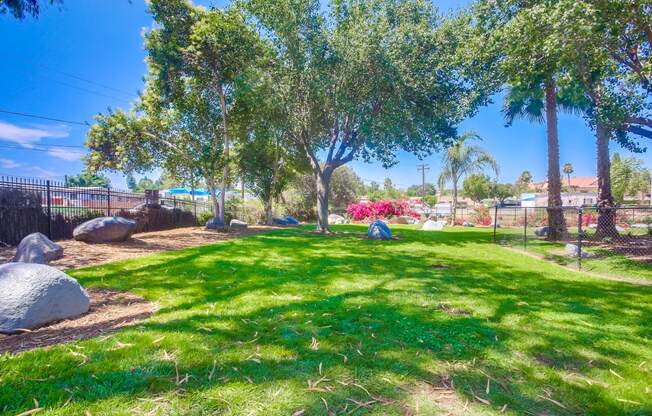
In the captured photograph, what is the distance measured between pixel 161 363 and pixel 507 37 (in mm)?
9271

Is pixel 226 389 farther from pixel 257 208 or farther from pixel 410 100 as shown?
pixel 257 208

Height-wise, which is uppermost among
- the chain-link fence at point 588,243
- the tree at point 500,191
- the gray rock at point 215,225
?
the tree at point 500,191

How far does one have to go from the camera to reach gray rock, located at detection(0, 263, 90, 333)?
2.84 m

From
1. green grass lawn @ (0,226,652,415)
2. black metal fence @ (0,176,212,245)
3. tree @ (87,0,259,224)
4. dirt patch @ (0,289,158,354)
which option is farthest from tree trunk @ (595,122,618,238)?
black metal fence @ (0,176,212,245)

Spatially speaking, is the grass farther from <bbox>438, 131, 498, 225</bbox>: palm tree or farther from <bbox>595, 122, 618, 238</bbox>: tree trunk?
<bbox>438, 131, 498, 225</bbox>: palm tree

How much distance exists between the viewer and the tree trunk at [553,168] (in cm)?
1176

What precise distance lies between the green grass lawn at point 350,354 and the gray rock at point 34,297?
72 centimetres

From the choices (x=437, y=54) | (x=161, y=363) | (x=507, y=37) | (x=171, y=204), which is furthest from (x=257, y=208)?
(x=161, y=363)

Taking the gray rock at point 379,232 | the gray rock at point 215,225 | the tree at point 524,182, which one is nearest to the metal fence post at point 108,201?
the gray rock at point 215,225

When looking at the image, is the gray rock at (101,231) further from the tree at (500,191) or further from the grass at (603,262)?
the tree at (500,191)

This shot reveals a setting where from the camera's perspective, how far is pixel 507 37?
7.48m

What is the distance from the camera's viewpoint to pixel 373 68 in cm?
1113

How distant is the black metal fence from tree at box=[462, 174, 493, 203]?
47765 mm

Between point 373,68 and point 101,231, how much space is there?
32.7ft
